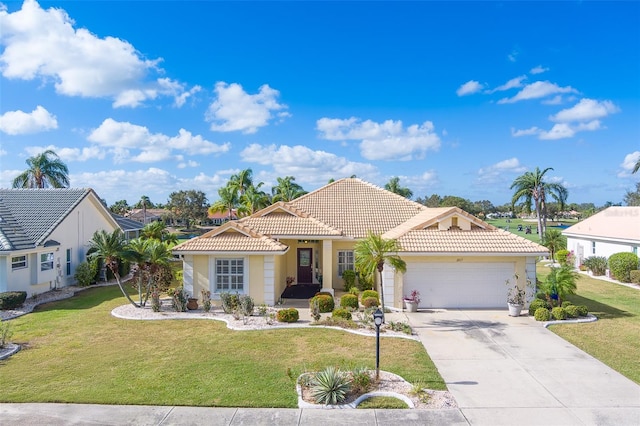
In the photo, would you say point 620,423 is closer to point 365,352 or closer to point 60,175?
point 365,352

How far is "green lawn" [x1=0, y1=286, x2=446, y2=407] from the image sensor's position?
30.6 ft

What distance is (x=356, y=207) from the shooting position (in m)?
25.2

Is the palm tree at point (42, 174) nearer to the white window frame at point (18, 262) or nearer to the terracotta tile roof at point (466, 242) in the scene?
the white window frame at point (18, 262)

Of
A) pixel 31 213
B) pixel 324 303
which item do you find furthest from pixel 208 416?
pixel 31 213

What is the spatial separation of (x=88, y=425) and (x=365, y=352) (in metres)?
7.35

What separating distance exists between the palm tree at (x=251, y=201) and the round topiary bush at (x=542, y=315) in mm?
27021

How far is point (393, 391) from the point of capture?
9.33m

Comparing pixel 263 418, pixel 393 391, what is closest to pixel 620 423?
pixel 393 391

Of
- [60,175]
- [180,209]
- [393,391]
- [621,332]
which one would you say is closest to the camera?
[393,391]

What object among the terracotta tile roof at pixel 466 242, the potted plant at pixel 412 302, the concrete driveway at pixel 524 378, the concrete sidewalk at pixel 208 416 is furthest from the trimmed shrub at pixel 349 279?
the concrete sidewalk at pixel 208 416

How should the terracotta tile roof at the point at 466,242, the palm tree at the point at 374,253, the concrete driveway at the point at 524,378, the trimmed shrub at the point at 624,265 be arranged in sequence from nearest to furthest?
1. the concrete driveway at the point at 524,378
2. the palm tree at the point at 374,253
3. the terracotta tile roof at the point at 466,242
4. the trimmed shrub at the point at 624,265

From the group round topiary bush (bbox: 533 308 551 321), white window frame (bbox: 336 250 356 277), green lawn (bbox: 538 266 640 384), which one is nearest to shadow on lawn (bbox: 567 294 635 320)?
green lawn (bbox: 538 266 640 384)

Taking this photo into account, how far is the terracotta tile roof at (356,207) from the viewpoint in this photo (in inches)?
916

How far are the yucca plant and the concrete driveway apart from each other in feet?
8.56
